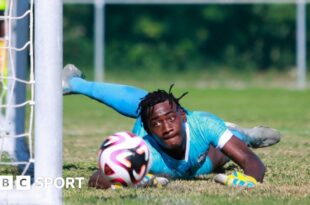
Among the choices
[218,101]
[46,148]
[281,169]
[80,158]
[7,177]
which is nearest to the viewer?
[46,148]

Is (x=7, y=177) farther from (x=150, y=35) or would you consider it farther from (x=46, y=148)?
(x=150, y=35)

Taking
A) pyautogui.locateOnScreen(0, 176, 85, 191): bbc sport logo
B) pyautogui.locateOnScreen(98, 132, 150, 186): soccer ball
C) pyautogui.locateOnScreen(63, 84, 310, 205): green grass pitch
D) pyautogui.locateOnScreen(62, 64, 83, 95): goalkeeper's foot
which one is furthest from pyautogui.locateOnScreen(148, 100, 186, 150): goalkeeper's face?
pyautogui.locateOnScreen(62, 64, 83, 95): goalkeeper's foot

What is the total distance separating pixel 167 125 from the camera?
6.66 m

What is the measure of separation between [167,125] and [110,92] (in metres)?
1.42

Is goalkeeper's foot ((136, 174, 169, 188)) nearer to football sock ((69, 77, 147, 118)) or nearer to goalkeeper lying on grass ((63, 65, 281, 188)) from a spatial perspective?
goalkeeper lying on grass ((63, 65, 281, 188))

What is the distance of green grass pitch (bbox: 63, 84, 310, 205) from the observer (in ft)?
20.2

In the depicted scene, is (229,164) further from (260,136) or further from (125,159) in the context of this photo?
(125,159)

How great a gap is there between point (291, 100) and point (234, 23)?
8.71m

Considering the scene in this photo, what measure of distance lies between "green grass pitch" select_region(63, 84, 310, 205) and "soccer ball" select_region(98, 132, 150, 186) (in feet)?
0.45

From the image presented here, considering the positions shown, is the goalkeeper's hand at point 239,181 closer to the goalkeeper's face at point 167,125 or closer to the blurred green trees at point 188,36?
the goalkeeper's face at point 167,125

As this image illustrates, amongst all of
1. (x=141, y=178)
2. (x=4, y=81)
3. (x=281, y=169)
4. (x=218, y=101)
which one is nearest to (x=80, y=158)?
(x=4, y=81)

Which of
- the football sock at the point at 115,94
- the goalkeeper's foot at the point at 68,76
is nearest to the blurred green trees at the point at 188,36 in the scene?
the goalkeeper's foot at the point at 68,76

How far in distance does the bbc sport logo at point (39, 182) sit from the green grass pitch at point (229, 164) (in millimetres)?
200

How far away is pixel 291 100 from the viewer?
64.9 ft
